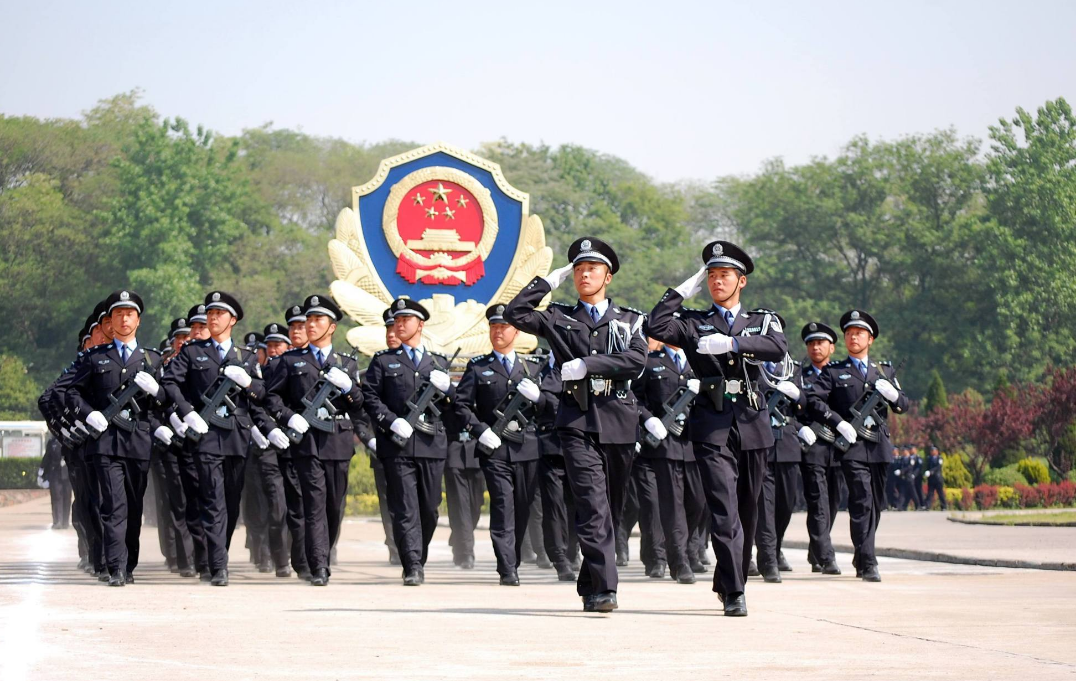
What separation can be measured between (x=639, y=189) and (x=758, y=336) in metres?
70.3

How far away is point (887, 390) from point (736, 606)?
13.9 feet

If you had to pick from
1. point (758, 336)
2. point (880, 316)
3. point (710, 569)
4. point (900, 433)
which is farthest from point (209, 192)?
point (758, 336)

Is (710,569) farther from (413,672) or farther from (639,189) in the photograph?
(639,189)

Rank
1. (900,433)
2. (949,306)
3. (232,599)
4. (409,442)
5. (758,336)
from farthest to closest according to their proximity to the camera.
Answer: (949,306) < (900,433) < (409,442) < (232,599) < (758,336)

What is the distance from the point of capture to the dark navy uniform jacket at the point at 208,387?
13.6 meters

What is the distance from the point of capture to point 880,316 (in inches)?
2518

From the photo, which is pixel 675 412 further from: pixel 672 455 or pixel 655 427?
pixel 655 427

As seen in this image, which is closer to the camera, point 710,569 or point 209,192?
point 710,569

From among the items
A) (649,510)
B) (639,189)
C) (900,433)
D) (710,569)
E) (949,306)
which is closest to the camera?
(649,510)

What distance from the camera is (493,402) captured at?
46.9ft

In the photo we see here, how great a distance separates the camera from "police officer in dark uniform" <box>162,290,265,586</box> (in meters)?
13.6

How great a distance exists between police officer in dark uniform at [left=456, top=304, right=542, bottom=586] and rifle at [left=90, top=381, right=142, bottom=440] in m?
2.48

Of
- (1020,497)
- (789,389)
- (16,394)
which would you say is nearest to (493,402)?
(789,389)

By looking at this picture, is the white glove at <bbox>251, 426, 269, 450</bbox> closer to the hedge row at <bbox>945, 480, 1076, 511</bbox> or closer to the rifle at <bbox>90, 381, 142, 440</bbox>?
the rifle at <bbox>90, 381, 142, 440</bbox>
